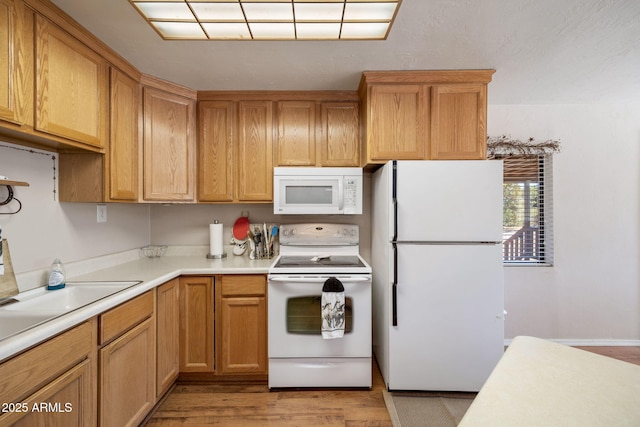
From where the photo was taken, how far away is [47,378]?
3.35 feet

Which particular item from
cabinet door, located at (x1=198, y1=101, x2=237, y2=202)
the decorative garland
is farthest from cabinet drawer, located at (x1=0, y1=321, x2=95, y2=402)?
the decorative garland

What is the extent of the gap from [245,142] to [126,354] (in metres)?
1.69

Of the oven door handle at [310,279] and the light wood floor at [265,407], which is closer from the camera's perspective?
the light wood floor at [265,407]

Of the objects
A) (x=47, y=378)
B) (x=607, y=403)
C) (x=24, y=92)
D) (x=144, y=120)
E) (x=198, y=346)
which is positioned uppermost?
(x=144, y=120)

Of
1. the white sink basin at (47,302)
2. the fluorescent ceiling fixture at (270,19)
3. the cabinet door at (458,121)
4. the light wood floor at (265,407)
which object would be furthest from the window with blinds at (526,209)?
the white sink basin at (47,302)

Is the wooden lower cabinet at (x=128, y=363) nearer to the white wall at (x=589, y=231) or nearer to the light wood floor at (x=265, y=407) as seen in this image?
the light wood floor at (x=265, y=407)

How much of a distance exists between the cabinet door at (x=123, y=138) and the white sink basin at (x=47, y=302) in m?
0.57

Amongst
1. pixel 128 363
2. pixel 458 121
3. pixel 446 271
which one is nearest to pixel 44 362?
pixel 128 363

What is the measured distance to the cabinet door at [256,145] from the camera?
2355 mm

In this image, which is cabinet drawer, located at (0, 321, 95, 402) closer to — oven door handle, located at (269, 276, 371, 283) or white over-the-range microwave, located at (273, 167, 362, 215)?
oven door handle, located at (269, 276, 371, 283)

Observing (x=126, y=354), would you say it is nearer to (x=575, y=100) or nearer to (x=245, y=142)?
(x=245, y=142)

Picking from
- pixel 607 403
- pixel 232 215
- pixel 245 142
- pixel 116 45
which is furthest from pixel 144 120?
pixel 607 403

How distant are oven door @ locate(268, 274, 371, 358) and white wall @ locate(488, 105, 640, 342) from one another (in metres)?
1.71

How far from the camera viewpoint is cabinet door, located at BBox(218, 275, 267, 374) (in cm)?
203
